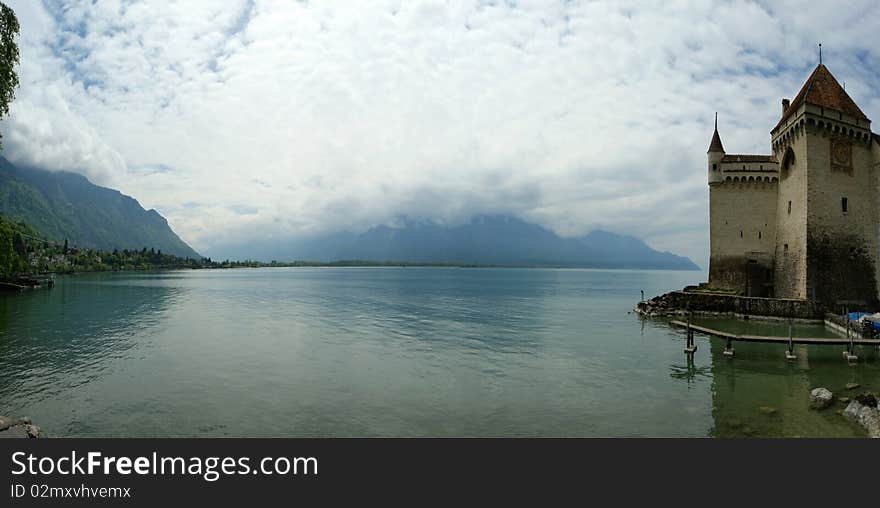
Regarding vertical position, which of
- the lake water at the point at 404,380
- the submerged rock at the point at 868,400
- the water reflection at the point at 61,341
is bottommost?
the lake water at the point at 404,380

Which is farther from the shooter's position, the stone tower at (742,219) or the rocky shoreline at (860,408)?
the stone tower at (742,219)

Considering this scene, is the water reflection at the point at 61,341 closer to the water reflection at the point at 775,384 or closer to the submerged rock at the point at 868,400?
the water reflection at the point at 775,384

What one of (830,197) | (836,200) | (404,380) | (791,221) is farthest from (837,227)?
(404,380)

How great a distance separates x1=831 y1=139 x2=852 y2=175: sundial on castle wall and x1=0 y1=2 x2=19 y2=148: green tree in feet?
175

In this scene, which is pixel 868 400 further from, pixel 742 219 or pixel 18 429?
pixel 742 219

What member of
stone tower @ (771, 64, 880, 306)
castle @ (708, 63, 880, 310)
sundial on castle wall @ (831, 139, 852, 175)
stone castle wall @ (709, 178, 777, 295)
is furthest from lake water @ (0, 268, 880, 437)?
sundial on castle wall @ (831, 139, 852, 175)

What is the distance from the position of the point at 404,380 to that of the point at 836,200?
125 feet

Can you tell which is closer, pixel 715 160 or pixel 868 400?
pixel 868 400

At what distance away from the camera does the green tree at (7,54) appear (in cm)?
2117

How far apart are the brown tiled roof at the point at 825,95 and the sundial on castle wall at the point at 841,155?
2.54 meters

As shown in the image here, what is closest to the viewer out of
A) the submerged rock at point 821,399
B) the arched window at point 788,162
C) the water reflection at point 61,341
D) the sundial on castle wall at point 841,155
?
the submerged rock at point 821,399

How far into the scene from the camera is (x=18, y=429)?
42.9 feet

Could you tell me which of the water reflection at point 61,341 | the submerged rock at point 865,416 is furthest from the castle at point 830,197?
the water reflection at point 61,341
